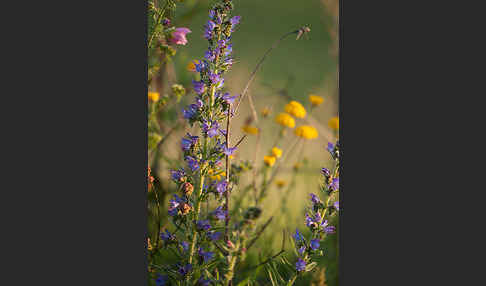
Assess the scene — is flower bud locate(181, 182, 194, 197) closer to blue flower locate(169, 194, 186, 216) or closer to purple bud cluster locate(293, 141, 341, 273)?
blue flower locate(169, 194, 186, 216)

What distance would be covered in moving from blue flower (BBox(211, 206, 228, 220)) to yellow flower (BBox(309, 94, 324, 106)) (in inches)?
48.5

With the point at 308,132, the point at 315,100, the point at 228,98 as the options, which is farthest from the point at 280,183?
the point at 228,98

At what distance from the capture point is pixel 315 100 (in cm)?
358

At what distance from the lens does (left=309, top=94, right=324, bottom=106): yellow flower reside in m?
3.55

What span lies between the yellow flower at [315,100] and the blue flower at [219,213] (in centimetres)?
123

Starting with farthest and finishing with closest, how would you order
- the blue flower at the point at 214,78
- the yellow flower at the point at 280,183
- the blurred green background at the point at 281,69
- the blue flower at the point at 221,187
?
the yellow flower at the point at 280,183 → the blurred green background at the point at 281,69 → the blue flower at the point at 221,187 → the blue flower at the point at 214,78

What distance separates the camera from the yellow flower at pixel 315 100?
3552 mm

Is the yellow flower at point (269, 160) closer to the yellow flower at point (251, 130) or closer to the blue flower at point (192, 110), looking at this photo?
the yellow flower at point (251, 130)

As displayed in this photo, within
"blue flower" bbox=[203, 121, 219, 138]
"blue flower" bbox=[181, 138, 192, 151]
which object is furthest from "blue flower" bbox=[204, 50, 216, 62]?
"blue flower" bbox=[181, 138, 192, 151]

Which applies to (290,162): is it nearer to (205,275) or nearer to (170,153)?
(170,153)

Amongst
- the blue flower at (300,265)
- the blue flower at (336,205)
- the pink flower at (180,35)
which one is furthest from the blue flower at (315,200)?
the pink flower at (180,35)

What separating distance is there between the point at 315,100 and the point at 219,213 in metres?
1.29

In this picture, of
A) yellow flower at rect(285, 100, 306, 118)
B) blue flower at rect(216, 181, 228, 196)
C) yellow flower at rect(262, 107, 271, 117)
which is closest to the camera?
blue flower at rect(216, 181, 228, 196)

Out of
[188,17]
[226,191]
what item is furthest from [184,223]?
[188,17]
